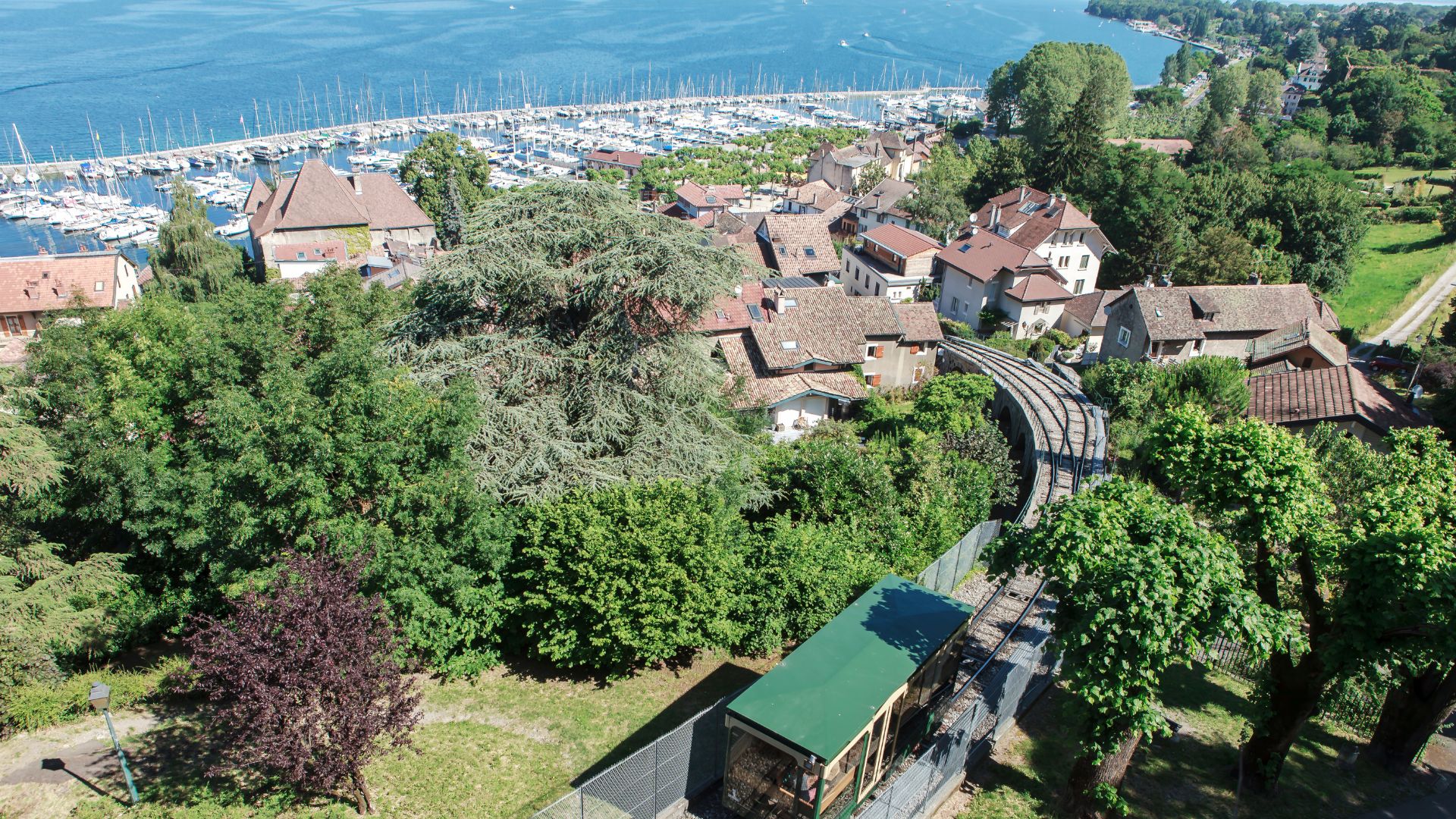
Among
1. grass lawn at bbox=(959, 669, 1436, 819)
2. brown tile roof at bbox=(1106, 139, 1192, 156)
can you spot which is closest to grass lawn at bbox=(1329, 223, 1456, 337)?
brown tile roof at bbox=(1106, 139, 1192, 156)

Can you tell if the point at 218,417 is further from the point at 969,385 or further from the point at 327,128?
the point at 327,128

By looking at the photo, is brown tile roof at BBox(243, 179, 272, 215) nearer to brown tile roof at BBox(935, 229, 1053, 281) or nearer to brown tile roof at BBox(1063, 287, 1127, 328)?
brown tile roof at BBox(935, 229, 1053, 281)

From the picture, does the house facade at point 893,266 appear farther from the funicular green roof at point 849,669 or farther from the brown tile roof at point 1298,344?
the funicular green roof at point 849,669

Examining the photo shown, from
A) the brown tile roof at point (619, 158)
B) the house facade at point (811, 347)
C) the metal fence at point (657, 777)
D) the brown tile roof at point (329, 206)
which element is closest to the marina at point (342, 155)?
the brown tile roof at point (619, 158)

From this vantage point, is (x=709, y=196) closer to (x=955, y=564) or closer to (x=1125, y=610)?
(x=955, y=564)

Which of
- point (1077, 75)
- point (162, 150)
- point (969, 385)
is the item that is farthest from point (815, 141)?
point (969, 385)
